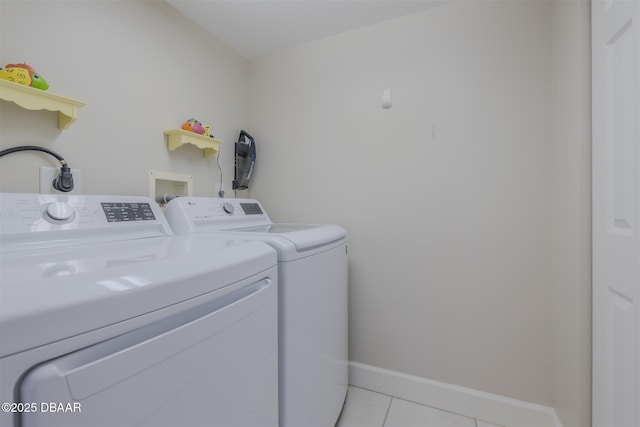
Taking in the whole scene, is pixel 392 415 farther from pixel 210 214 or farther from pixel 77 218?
pixel 77 218

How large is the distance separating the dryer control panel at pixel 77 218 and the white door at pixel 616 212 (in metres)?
1.57

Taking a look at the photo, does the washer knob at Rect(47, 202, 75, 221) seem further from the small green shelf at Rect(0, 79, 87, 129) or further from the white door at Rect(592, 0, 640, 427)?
the white door at Rect(592, 0, 640, 427)

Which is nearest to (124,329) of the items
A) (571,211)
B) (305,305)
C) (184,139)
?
(305,305)

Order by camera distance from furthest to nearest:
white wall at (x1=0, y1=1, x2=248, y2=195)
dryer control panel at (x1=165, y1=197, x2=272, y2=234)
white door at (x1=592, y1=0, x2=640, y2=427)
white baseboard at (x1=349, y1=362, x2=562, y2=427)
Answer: white baseboard at (x1=349, y1=362, x2=562, y2=427), dryer control panel at (x1=165, y1=197, x2=272, y2=234), white wall at (x1=0, y1=1, x2=248, y2=195), white door at (x1=592, y1=0, x2=640, y2=427)

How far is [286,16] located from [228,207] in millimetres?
1128

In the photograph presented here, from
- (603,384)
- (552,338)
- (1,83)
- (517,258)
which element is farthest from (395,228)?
(1,83)

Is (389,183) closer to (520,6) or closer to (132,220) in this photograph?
(520,6)

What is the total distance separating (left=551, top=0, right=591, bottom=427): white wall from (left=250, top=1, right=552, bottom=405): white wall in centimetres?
6

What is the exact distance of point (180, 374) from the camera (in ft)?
1.84

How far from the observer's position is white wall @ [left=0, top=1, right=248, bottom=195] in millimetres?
1034

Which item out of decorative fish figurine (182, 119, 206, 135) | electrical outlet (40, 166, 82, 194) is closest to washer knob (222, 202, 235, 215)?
decorative fish figurine (182, 119, 206, 135)

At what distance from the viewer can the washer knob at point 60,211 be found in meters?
0.90

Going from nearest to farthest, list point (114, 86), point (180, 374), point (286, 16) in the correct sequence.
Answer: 1. point (180, 374)
2. point (114, 86)
3. point (286, 16)

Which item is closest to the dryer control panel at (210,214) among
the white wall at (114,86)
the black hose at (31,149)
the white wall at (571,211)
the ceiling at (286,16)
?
the white wall at (114,86)
